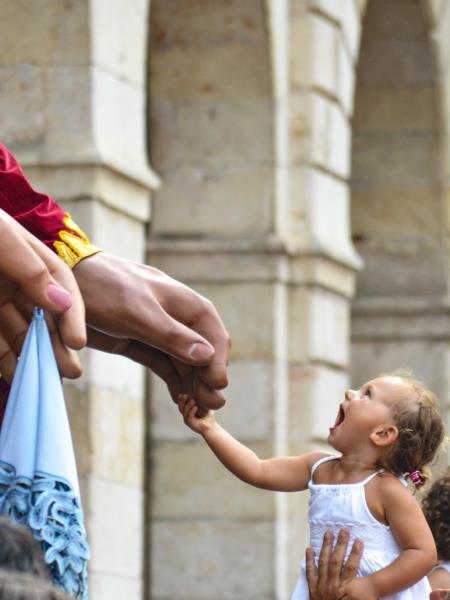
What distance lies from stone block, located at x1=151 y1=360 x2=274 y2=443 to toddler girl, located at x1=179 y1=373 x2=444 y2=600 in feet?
16.9

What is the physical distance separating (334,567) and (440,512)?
2.57ft

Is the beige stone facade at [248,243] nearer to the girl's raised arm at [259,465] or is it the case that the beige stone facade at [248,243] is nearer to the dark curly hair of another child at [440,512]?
the dark curly hair of another child at [440,512]

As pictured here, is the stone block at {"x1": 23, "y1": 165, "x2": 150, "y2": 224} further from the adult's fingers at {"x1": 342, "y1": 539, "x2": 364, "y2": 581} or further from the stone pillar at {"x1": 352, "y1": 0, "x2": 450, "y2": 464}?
the stone pillar at {"x1": 352, "y1": 0, "x2": 450, "y2": 464}

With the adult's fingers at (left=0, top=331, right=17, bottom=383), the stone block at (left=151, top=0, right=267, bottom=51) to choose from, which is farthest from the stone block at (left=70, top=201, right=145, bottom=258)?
the adult's fingers at (left=0, top=331, right=17, bottom=383)

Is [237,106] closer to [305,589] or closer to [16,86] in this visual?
[16,86]

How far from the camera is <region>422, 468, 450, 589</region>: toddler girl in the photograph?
439cm

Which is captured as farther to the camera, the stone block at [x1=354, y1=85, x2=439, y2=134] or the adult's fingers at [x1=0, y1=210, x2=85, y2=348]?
the stone block at [x1=354, y1=85, x2=439, y2=134]

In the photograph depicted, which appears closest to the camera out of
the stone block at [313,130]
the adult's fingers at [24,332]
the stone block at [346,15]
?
the adult's fingers at [24,332]

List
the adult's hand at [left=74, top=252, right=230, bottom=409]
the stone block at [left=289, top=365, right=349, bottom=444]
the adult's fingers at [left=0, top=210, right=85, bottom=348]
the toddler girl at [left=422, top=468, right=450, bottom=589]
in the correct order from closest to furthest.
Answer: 1. the adult's fingers at [left=0, top=210, right=85, bottom=348]
2. the adult's hand at [left=74, top=252, right=230, bottom=409]
3. the toddler girl at [left=422, top=468, right=450, bottom=589]
4. the stone block at [left=289, top=365, right=349, bottom=444]

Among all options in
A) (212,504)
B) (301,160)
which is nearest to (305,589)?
(212,504)

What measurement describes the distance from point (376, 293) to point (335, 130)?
90.0 inches

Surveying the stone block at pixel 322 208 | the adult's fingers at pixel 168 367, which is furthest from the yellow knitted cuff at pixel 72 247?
the stone block at pixel 322 208

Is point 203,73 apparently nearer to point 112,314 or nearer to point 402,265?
point 402,265

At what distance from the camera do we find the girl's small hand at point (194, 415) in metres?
3.54
